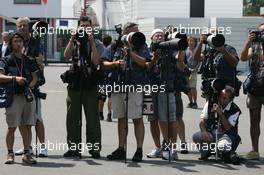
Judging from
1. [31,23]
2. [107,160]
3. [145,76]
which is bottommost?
[107,160]

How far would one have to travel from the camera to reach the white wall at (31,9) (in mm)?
55531

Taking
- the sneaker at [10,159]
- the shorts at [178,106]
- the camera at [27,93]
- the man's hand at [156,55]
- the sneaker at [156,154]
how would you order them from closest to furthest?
the camera at [27,93]
the sneaker at [10,159]
the man's hand at [156,55]
the sneaker at [156,154]
the shorts at [178,106]

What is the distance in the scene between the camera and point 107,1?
47750mm

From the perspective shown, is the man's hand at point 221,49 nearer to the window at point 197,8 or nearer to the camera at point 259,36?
the camera at point 259,36

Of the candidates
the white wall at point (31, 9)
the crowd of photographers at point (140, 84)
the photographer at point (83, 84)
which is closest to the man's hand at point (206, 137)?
the crowd of photographers at point (140, 84)

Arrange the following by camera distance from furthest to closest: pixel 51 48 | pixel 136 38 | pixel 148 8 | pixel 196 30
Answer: pixel 51 48
pixel 148 8
pixel 196 30
pixel 136 38

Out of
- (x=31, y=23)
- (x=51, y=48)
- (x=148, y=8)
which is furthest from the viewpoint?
(x=51, y=48)

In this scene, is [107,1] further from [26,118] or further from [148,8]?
[26,118]

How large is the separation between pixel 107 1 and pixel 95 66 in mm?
39272

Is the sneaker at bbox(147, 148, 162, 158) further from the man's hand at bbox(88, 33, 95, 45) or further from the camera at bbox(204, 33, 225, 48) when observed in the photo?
the man's hand at bbox(88, 33, 95, 45)

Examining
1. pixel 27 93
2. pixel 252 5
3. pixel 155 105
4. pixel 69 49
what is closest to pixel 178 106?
pixel 155 105

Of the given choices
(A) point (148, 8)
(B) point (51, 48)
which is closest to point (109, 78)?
(A) point (148, 8)

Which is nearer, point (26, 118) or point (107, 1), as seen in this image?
point (26, 118)

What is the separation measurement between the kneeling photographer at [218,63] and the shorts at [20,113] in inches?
98.8
